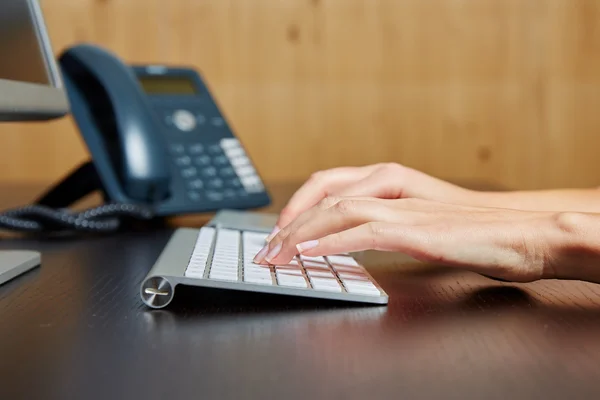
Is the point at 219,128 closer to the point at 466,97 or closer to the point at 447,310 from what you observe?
the point at 447,310

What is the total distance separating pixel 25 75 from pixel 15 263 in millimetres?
226

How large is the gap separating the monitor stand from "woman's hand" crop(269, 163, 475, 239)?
0.24 meters

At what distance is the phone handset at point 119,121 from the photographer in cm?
97

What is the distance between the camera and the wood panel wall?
1892mm

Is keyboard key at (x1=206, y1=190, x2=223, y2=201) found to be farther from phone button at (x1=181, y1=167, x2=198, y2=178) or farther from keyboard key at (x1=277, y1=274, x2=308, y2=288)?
keyboard key at (x1=277, y1=274, x2=308, y2=288)

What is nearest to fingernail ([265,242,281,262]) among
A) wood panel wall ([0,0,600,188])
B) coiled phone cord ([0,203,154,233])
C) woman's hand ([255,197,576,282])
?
woman's hand ([255,197,576,282])

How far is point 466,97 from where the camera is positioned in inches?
76.1

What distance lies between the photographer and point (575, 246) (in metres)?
0.56

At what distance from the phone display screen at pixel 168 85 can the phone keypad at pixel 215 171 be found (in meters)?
0.13

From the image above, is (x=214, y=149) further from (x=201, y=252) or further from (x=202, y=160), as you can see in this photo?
(x=201, y=252)

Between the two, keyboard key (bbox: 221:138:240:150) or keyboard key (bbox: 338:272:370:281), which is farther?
keyboard key (bbox: 221:138:240:150)

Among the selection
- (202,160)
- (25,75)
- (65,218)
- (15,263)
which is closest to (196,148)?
(202,160)

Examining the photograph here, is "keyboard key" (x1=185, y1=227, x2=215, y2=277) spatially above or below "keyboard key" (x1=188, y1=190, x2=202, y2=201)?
above

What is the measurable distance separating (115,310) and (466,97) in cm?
156
